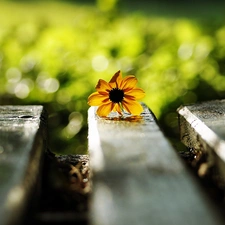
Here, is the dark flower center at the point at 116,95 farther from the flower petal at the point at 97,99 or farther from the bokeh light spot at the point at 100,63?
the bokeh light spot at the point at 100,63

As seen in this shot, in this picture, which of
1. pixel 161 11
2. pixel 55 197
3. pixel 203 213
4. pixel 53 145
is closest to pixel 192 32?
pixel 53 145

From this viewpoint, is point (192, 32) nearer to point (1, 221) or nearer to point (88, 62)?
point (88, 62)

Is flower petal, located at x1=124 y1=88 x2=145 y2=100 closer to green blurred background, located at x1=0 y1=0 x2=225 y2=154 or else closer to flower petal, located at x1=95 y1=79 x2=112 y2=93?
flower petal, located at x1=95 y1=79 x2=112 y2=93

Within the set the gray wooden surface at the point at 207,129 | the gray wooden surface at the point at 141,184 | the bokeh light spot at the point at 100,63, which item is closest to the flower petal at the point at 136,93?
the gray wooden surface at the point at 207,129

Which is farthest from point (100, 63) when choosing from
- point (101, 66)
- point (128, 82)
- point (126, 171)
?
point (126, 171)

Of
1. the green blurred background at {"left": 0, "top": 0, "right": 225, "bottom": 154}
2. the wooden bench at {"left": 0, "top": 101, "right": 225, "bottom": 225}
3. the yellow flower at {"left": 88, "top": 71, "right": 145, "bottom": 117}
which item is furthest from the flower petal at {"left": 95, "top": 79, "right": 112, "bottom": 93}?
the green blurred background at {"left": 0, "top": 0, "right": 225, "bottom": 154}
